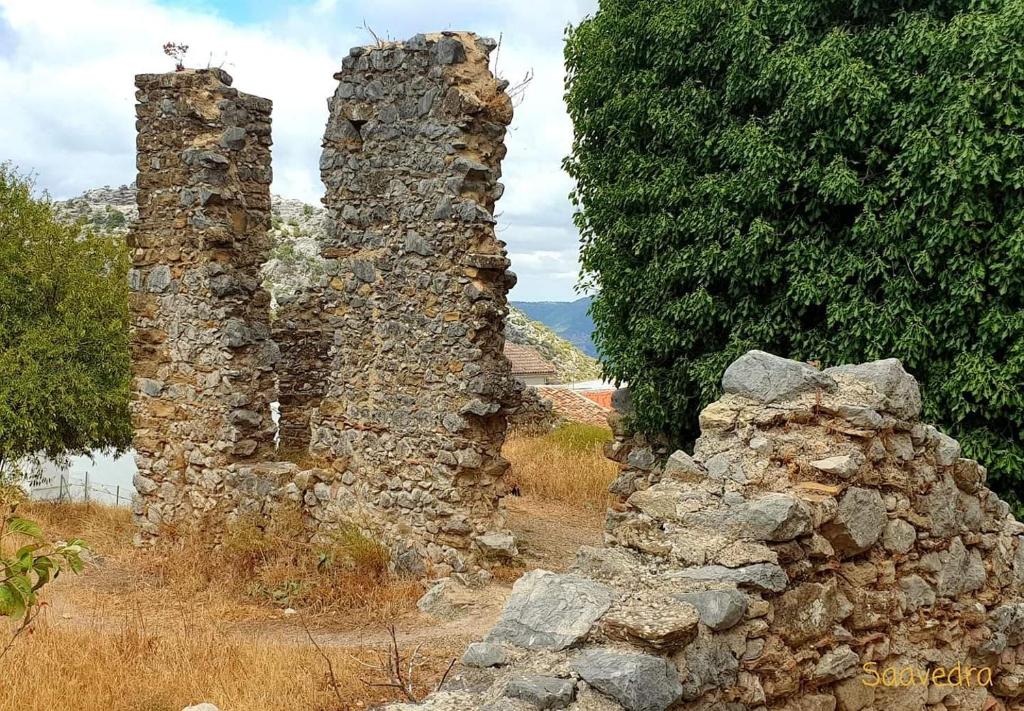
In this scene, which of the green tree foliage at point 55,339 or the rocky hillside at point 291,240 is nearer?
the green tree foliage at point 55,339

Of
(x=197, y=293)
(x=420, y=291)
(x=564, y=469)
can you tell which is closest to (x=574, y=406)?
(x=564, y=469)

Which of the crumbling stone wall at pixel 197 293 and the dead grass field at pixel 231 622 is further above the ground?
the crumbling stone wall at pixel 197 293

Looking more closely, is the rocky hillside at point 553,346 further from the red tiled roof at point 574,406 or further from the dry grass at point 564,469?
the dry grass at point 564,469

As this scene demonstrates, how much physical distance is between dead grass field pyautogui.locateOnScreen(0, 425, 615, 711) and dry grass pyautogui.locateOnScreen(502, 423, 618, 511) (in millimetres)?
871

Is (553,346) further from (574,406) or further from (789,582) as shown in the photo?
(789,582)

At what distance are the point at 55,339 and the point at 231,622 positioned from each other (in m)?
10.2

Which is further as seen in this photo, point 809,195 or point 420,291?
point 809,195

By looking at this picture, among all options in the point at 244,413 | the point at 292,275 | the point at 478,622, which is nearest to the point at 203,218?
the point at 244,413

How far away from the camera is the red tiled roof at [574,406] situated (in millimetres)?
23234

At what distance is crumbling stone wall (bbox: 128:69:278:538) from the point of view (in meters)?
10.6

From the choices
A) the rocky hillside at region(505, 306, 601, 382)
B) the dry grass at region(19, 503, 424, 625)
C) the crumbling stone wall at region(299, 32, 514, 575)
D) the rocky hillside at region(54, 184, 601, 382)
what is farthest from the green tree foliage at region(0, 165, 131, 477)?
the rocky hillside at region(505, 306, 601, 382)

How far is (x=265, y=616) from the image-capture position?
28.4 ft

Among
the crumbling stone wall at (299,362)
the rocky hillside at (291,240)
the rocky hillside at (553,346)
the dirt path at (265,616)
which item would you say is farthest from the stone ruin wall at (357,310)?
the rocky hillside at (553,346)

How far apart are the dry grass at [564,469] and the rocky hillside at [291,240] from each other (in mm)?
9289
